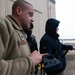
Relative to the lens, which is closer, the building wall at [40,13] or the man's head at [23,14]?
the man's head at [23,14]

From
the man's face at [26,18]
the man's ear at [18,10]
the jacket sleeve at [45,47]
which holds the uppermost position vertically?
the man's ear at [18,10]

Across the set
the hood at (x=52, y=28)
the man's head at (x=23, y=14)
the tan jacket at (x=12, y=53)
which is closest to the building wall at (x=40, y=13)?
the hood at (x=52, y=28)

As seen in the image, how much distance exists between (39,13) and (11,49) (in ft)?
16.2

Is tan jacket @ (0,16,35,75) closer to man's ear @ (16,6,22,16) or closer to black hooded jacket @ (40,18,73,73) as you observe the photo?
man's ear @ (16,6,22,16)

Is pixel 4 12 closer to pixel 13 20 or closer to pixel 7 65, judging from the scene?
pixel 13 20

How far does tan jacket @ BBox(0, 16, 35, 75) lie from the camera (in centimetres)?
147

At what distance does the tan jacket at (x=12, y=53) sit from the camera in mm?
1475

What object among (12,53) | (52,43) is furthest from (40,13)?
(12,53)

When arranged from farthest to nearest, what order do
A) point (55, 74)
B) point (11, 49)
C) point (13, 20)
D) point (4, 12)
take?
1. point (4, 12)
2. point (55, 74)
3. point (13, 20)
4. point (11, 49)

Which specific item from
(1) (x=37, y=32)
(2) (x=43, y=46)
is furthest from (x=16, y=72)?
(1) (x=37, y=32)

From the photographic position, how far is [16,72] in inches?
58.6

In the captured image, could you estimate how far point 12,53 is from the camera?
1611 mm

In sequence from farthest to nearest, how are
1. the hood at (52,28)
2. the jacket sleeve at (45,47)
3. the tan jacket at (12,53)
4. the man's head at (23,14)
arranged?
the hood at (52,28)
the jacket sleeve at (45,47)
the man's head at (23,14)
the tan jacket at (12,53)

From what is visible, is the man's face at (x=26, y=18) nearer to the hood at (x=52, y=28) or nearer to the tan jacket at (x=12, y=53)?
the tan jacket at (x=12, y=53)
